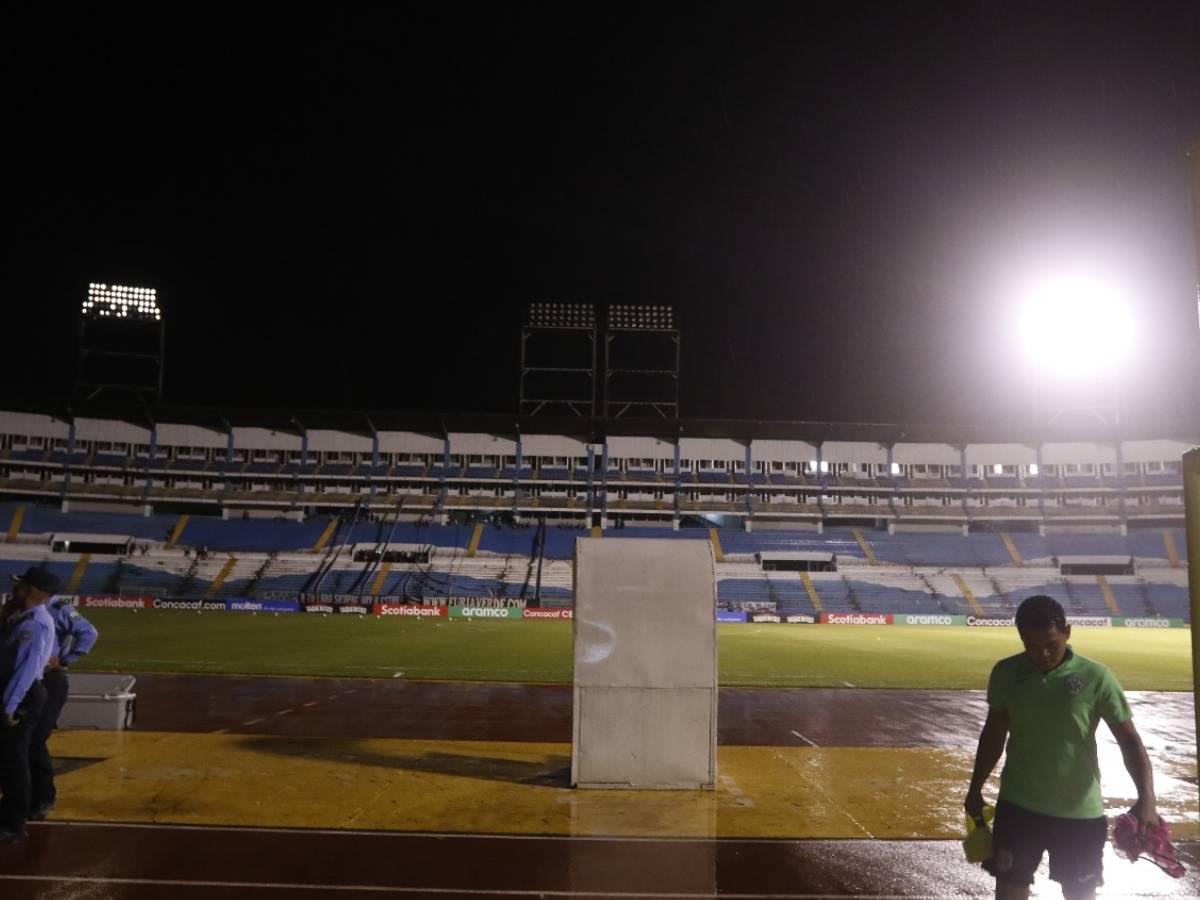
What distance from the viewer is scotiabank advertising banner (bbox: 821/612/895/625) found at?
4216cm

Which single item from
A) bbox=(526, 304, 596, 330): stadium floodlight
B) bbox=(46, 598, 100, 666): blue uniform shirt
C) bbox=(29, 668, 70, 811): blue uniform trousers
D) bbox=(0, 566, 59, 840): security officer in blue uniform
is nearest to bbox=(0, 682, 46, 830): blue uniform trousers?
bbox=(0, 566, 59, 840): security officer in blue uniform

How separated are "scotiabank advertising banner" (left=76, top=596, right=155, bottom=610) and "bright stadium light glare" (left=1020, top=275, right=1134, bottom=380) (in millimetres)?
46348

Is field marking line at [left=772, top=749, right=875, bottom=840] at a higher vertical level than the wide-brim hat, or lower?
lower

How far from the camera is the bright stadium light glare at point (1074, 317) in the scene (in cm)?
3328

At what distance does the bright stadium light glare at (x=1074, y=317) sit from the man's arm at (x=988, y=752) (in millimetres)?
35184

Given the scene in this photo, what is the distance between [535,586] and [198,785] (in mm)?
39331

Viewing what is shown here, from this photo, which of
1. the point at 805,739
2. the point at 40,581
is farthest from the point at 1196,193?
the point at 805,739

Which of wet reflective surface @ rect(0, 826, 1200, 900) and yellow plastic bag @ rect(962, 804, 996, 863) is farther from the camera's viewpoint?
wet reflective surface @ rect(0, 826, 1200, 900)

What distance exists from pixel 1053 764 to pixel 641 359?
188ft

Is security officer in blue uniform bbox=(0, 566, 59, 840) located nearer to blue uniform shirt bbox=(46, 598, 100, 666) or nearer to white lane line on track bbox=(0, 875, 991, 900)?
white lane line on track bbox=(0, 875, 991, 900)

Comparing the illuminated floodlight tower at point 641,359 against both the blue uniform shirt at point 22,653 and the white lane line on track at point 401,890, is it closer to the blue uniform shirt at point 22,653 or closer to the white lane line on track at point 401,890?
the blue uniform shirt at point 22,653

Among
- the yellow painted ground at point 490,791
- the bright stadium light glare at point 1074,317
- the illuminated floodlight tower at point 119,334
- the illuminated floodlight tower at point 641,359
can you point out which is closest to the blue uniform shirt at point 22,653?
the yellow painted ground at point 490,791

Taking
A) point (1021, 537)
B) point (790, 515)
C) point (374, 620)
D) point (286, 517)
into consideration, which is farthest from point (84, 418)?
point (1021, 537)

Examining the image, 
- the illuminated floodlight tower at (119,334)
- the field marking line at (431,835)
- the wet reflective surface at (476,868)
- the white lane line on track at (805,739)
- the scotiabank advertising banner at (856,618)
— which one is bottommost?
the scotiabank advertising banner at (856,618)
